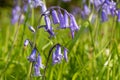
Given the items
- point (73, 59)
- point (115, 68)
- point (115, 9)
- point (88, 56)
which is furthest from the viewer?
point (88, 56)

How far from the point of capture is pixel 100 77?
367 cm

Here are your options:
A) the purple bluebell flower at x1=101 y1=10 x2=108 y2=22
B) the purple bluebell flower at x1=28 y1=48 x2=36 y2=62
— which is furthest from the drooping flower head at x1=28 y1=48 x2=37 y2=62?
the purple bluebell flower at x1=101 y1=10 x2=108 y2=22

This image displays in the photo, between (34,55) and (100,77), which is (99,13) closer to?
(100,77)

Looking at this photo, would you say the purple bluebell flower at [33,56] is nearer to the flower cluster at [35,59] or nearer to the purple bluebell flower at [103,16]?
the flower cluster at [35,59]

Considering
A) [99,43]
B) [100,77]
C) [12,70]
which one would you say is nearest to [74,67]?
[100,77]

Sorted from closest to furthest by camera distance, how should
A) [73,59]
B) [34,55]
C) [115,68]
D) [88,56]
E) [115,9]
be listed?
[34,55]
[115,9]
[115,68]
[73,59]
[88,56]

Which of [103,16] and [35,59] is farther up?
Answer: [103,16]

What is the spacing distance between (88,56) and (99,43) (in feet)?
0.86

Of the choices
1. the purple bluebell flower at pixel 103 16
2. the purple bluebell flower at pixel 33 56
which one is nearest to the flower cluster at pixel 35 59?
the purple bluebell flower at pixel 33 56

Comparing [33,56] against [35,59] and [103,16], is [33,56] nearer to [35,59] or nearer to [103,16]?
[35,59]

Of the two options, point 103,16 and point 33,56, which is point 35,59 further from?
point 103,16

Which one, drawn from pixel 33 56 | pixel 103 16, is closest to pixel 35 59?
pixel 33 56

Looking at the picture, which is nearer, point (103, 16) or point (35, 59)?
point (35, 59)

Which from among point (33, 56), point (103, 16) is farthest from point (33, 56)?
point (103, 16)
